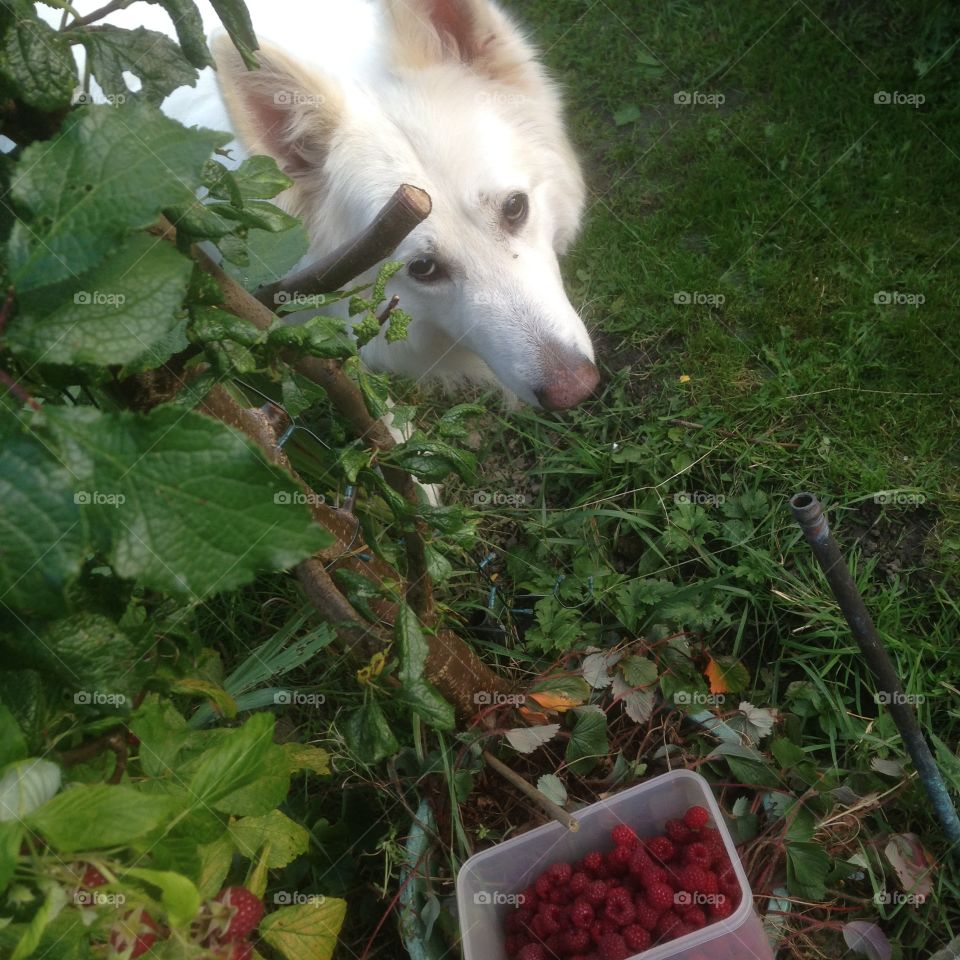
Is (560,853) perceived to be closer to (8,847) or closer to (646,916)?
(646,916)

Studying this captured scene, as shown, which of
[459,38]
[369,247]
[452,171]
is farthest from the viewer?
[459,38]

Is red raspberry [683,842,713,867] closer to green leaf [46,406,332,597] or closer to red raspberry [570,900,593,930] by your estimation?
red raspberry [570,900,593,930]

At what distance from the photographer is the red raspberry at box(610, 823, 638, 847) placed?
4.97ft

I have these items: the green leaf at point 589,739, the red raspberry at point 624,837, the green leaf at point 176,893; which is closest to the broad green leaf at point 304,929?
the green leaf at point 176,893

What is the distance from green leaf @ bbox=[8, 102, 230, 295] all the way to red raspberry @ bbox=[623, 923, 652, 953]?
135cm

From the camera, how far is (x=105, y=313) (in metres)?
0.56

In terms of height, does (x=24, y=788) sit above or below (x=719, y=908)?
above

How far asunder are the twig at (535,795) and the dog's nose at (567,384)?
85 centimetres

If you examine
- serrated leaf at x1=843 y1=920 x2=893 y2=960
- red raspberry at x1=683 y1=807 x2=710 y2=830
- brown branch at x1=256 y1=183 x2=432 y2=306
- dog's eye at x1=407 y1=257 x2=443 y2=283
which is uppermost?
brown branch at x1=256 y1=183 x2=432 y2=306

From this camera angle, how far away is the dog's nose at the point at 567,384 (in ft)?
6.53

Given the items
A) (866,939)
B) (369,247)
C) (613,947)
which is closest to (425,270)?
(369,247)

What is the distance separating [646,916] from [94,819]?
3.56 ft

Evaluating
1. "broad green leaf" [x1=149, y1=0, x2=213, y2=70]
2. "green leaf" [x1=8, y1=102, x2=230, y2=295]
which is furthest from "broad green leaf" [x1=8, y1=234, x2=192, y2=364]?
"broad green leaf" [x1=149, y1=0, x2=213, y2=70]

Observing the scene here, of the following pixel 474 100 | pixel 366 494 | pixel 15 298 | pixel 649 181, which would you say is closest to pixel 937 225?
pixel 649 181
